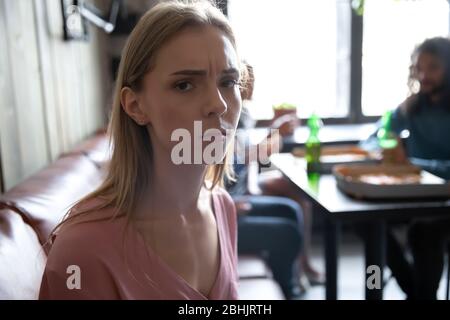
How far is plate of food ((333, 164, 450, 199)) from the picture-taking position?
1178 millimetres

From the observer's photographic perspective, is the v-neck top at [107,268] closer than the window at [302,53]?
Yes

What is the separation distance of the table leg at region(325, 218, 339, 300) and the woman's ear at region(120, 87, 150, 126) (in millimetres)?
1108

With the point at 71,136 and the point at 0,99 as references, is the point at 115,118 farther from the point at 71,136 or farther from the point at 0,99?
the point at 71,136

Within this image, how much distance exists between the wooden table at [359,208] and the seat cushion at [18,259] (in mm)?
550

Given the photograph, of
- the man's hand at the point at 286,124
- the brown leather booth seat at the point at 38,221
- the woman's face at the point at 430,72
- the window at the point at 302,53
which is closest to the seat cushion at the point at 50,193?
the brown leather booth seat at the point at 38,221

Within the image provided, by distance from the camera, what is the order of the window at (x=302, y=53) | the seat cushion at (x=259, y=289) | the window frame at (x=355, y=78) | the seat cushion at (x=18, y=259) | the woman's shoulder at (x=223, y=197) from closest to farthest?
the seat cushion at (x=18, y=259)
the woman's shoulder at (x=223, y=197)
the seat cushion at (x=259, y=289)
the window at (x=302, y=53)
the window frame at (x=355, y=78)

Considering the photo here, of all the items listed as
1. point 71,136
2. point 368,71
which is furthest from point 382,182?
point 368,71

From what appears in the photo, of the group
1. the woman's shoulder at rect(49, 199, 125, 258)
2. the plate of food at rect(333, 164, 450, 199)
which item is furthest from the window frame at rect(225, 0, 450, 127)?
the woman's shoulder at rect(49, 199, 125, 258)

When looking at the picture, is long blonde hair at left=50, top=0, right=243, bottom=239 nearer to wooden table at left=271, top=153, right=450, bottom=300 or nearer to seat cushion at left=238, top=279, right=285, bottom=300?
wooden table at left=271, top=153, right=450, bottom=300

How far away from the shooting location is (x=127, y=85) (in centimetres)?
→ 67

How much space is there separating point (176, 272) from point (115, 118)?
0.78 feet

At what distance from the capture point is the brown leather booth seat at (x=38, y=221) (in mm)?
770

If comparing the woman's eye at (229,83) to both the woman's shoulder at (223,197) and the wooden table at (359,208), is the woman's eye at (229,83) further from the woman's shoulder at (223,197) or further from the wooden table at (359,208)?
the wooden table at (359,208)

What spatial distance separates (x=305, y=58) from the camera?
2975mm
